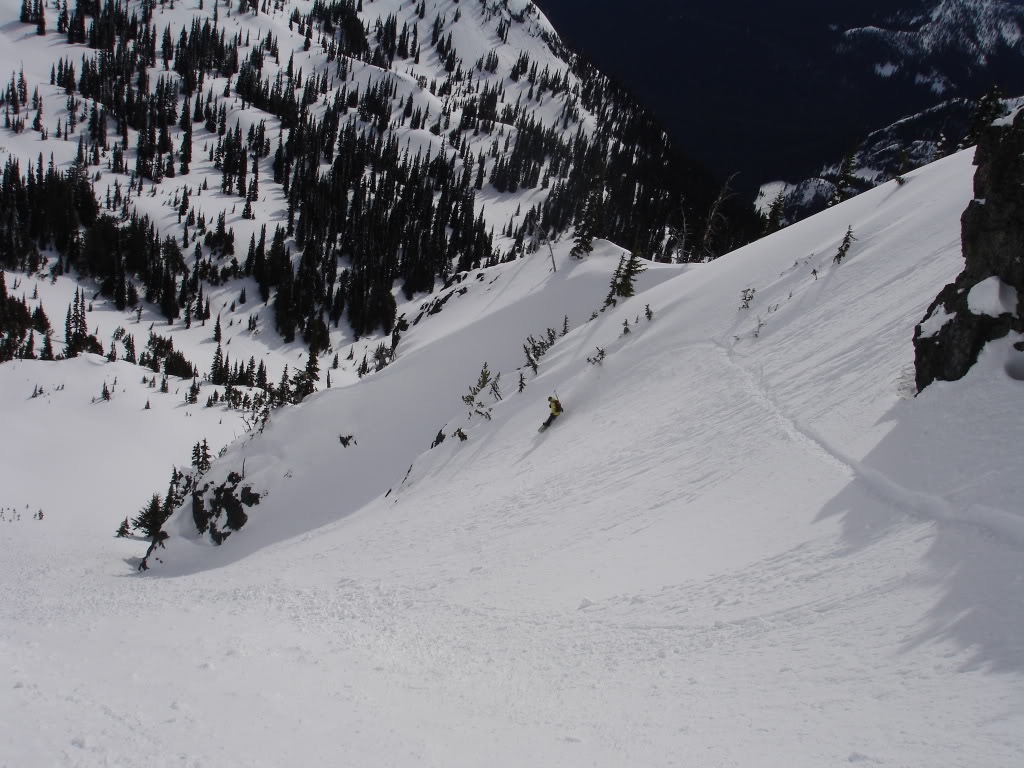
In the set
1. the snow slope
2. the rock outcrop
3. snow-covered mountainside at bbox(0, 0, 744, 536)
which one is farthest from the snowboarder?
snow-covered mountainside at bbox(0, 0, 744, 536)

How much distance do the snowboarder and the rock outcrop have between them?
10543 millimetres

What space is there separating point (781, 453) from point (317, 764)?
8843 millimetres

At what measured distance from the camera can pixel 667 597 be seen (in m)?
7.75

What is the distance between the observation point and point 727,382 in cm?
1437

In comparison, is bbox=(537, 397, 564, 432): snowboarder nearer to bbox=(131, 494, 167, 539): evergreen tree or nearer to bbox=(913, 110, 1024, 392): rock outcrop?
bbox=(913, 110, 1024, 392): rock outcrop

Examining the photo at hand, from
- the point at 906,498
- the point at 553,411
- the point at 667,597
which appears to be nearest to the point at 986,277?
the point at 906,498

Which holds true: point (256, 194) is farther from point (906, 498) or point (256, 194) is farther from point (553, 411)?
point (906, 498)

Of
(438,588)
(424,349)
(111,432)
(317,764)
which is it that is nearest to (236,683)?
(317,764)

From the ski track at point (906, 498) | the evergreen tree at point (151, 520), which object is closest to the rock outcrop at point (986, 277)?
the ski track at point (906, 498)

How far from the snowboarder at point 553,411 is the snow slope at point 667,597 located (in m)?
0.72

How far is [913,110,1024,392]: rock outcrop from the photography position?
879cm

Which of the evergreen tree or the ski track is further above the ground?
the ski track

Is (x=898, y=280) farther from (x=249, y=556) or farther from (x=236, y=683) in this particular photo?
(x=249, y=556)

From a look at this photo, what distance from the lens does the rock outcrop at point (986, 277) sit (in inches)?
346
